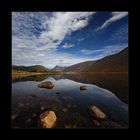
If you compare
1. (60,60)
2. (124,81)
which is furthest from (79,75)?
(124,81)

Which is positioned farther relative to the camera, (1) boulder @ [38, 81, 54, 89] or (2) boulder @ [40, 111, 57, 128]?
(1) boulder @ [38, 81, 54, 89]

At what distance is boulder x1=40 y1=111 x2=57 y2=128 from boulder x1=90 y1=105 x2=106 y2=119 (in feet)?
1.37

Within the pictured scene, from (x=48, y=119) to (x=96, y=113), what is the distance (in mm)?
531

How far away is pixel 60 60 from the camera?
6.19ft

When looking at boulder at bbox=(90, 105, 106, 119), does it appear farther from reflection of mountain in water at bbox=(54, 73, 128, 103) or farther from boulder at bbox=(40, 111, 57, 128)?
boulder at bbox=(40, 111, 57, 128)

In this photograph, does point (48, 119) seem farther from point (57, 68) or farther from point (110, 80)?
point (110, 80)

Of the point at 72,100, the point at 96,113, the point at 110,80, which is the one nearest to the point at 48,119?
the point at 72,100

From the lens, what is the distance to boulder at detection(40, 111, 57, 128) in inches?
68.9

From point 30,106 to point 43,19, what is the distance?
99 centimetres

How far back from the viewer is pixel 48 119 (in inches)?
69.9

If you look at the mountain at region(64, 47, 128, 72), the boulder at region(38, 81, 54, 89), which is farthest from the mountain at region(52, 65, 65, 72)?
the boulder at region(38, 81, 54, 89)

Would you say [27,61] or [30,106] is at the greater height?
[27,61]
